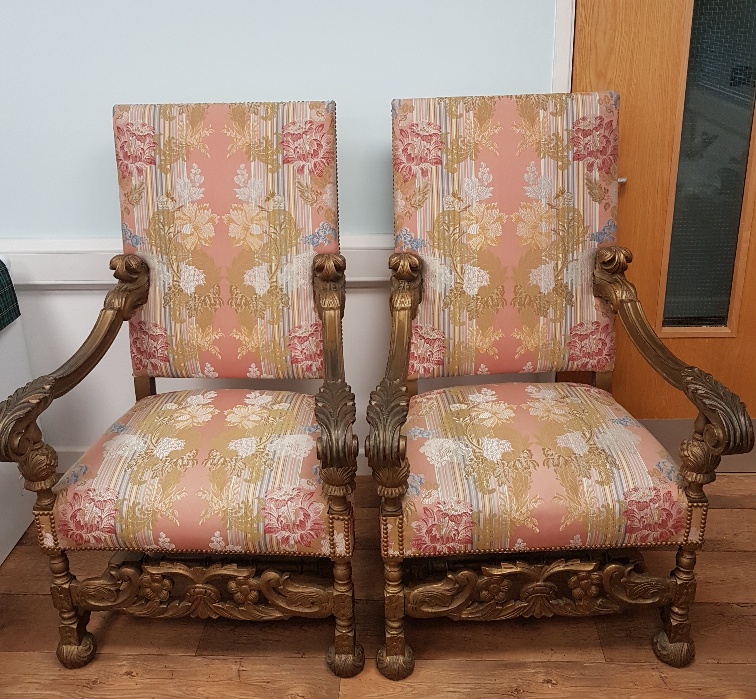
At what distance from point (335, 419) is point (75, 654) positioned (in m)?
0.84

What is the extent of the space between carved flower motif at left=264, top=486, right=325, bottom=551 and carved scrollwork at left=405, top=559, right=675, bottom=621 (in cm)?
26

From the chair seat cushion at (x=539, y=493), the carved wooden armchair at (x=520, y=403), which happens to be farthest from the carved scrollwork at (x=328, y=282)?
the chair seat cushion at (x=539, y=493)

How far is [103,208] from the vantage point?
6.82 feet

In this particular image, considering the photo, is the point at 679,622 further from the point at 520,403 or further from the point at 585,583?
the point at 520,403

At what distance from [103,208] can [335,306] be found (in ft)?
2.73

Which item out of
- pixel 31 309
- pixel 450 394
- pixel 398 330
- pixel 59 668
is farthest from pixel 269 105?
pixel 59 668

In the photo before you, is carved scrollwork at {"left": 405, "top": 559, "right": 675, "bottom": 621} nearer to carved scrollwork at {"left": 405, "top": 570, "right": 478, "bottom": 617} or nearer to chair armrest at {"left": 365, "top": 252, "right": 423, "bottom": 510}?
carved scrollwork at {"left": 405, "top": 570, "right": 478, "bottom": 617}

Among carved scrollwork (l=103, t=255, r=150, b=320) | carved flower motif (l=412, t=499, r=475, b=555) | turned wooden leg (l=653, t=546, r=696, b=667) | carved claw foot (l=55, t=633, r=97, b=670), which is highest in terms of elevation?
carved scrollwork (l=103, t=255, r=150, b=320)

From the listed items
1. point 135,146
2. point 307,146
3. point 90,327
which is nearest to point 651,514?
point 307,146

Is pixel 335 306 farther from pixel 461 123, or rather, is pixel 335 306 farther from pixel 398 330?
pixel 461 123

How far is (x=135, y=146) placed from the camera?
1.74m

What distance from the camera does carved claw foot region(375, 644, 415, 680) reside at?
5.24 feet

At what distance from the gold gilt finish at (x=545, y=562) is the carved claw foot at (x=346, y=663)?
47 mm

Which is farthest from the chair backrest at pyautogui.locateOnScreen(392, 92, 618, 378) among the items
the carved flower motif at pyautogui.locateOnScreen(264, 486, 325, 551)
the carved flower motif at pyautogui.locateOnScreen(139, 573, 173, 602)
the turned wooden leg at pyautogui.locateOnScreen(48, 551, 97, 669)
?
the turned wooden leg at pyautogui.locateOnScreen(48, 551, 97, 669)
